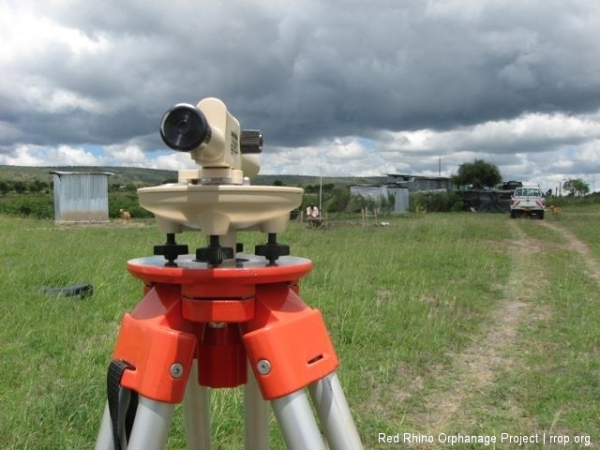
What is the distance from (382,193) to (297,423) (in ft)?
106

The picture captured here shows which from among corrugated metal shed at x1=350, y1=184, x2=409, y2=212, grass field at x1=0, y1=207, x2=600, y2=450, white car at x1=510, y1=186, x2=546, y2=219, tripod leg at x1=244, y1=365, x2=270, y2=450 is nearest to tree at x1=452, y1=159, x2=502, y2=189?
corrugated metal shed at x1=350, y1=184, x2=409, y2=212

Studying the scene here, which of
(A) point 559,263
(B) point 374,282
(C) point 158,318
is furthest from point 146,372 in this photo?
(A) point 559,263

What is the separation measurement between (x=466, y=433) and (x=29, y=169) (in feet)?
339

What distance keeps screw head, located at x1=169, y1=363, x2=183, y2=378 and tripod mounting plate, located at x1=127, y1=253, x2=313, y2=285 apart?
0.15 m

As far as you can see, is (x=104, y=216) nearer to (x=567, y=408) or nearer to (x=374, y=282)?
(x=374, y=282)

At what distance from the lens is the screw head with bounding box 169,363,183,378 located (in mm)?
1044

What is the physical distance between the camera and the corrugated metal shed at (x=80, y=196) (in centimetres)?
2164

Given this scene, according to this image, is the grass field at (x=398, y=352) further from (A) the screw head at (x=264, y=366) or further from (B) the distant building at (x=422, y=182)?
(B) the distant building at (x=422, y=182)

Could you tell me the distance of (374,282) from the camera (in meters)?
6.54

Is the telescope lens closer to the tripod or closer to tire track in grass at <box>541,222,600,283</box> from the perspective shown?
the tripod

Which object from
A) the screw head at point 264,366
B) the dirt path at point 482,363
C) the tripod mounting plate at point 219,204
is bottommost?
the dirt path at point 482,363

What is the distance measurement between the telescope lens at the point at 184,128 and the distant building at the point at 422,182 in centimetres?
5057

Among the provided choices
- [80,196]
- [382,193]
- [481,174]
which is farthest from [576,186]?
[80,196]

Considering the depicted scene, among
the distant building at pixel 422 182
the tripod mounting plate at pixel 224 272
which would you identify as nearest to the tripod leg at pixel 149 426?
the tripod mounting plate at pixel 224 272
